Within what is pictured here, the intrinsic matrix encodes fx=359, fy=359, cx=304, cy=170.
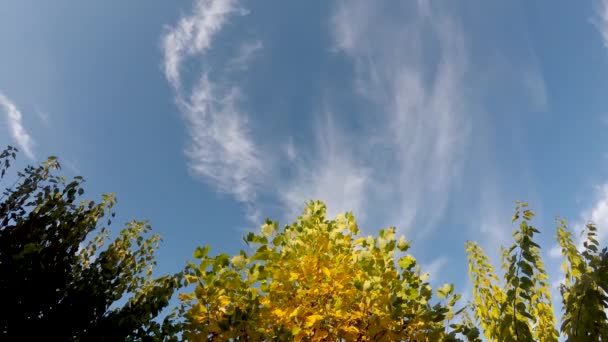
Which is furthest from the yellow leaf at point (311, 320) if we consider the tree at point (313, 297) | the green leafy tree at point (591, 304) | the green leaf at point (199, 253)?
the green leafy tree at point (591, 304)

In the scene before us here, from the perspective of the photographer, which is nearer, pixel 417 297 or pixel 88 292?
pixel 417 297

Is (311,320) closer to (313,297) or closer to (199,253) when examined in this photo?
(313,297)

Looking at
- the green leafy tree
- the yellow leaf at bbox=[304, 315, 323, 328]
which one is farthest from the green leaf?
the green leafy tree

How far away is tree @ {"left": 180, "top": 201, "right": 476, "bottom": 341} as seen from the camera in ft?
8.72

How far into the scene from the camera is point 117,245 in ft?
21.0

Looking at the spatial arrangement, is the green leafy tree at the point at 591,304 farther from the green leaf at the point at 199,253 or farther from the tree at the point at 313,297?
the green leaf at the point at 199,253

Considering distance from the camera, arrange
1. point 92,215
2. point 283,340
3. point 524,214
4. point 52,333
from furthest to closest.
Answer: point 92,215
point 52,333
point 524,214
point 283,340

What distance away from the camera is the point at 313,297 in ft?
9.63

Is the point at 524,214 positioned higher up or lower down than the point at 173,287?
higher up

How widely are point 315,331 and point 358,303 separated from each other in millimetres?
449

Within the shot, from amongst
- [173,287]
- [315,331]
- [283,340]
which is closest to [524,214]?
[315,331]

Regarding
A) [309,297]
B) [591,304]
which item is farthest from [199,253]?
[591,304]

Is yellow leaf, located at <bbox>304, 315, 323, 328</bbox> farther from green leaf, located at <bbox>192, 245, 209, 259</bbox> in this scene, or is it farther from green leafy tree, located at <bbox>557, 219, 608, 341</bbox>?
green leafy tree, located at <bbox>557, 219, 608, 341</bbox>

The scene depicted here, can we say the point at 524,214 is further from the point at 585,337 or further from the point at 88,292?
the point at 88,292
